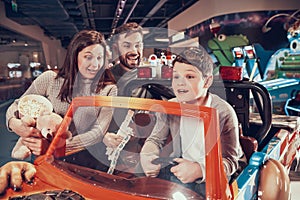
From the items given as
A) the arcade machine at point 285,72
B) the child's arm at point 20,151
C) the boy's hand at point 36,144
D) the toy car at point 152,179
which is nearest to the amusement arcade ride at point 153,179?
the toy car at point 152,179

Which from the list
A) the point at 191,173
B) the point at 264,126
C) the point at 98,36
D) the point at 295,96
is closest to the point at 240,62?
the point at 295,96

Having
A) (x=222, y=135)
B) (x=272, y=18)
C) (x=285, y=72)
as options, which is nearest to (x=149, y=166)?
(x=222, y=135)

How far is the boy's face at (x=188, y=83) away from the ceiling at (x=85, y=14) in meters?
0.22

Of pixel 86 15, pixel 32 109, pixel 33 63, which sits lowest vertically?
pixel 32 109

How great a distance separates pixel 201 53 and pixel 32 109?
0.89m

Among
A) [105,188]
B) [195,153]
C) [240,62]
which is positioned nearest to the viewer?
[105,188]

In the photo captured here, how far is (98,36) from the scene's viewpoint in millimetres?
1698

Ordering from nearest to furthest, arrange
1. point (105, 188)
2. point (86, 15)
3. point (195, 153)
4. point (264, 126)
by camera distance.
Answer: point (105, 188) < point (195, 153) < point (86, 15) < point (264, 126)

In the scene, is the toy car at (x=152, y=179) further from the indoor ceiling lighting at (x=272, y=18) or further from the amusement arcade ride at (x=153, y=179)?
the indoor ceiling lighting at (x=272, y=18)

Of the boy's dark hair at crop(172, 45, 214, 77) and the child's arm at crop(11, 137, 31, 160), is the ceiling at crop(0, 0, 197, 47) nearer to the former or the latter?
the boy's dark hair at crop(172, 45, 214, 77)

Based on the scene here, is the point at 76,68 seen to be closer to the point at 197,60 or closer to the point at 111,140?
the point at 111,140

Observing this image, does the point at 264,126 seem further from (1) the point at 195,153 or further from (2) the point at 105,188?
(2) the point at 105,188

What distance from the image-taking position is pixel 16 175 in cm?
139

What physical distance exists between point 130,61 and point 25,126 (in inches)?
24.4
